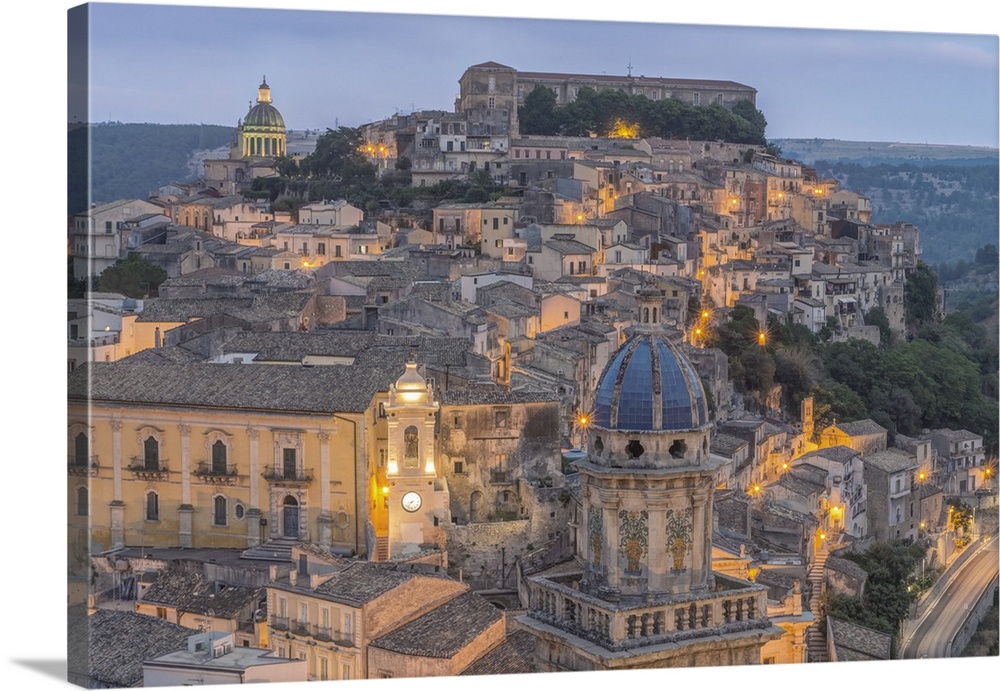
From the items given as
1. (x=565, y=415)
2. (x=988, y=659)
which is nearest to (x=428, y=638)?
(x=988, y=659)

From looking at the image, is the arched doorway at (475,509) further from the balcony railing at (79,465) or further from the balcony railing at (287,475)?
the balcony railing at (79,465)

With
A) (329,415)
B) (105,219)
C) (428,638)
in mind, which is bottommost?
(428,638)

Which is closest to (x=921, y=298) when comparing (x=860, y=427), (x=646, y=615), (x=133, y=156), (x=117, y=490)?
(x=860, y=427)

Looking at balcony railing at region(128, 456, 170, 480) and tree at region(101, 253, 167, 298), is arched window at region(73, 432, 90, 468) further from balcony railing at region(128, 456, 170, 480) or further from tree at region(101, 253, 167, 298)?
tree at region(101, 253, 167, 298)

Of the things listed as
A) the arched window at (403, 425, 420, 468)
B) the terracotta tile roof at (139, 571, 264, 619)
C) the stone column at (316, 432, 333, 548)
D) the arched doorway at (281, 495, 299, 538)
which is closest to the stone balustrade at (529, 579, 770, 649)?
the terracotta tile roof at (139, 571, 264, 619)

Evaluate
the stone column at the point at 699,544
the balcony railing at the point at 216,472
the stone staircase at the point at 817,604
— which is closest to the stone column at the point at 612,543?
the stone column at the point at 699,544

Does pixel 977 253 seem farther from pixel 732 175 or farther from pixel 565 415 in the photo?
pixel 565 415
